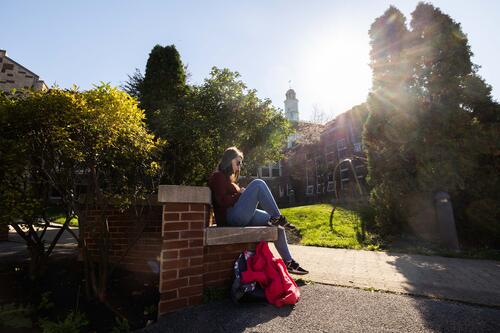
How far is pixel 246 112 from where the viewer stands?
9375 mm

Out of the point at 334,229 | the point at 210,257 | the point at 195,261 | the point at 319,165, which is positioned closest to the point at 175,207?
the point at 195,261

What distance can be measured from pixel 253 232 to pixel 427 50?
820 centimetres

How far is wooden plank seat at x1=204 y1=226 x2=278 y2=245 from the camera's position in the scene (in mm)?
2938

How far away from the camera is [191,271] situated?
274 cm

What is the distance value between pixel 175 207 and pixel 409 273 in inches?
152

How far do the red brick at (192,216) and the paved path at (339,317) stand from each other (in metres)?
0.86

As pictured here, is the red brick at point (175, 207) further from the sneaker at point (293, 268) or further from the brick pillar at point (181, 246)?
the sneaker at point (293, 268)

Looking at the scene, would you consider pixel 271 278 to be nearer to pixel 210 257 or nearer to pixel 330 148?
pixel 210 257

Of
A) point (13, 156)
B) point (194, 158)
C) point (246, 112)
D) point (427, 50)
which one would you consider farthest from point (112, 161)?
point (427, 50)

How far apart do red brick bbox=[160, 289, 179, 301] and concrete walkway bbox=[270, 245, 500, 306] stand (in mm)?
1855

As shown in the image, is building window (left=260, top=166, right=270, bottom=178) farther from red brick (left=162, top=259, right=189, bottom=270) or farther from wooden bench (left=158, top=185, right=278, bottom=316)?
red brick (left=162, top=259, right=189, bottom=270)

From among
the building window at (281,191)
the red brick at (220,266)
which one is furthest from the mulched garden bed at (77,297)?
the building window at (281,191)

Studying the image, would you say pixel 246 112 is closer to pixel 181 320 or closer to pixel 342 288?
pixel 342 288

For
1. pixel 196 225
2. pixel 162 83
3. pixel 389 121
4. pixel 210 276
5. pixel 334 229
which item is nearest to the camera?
pixel 196 225
